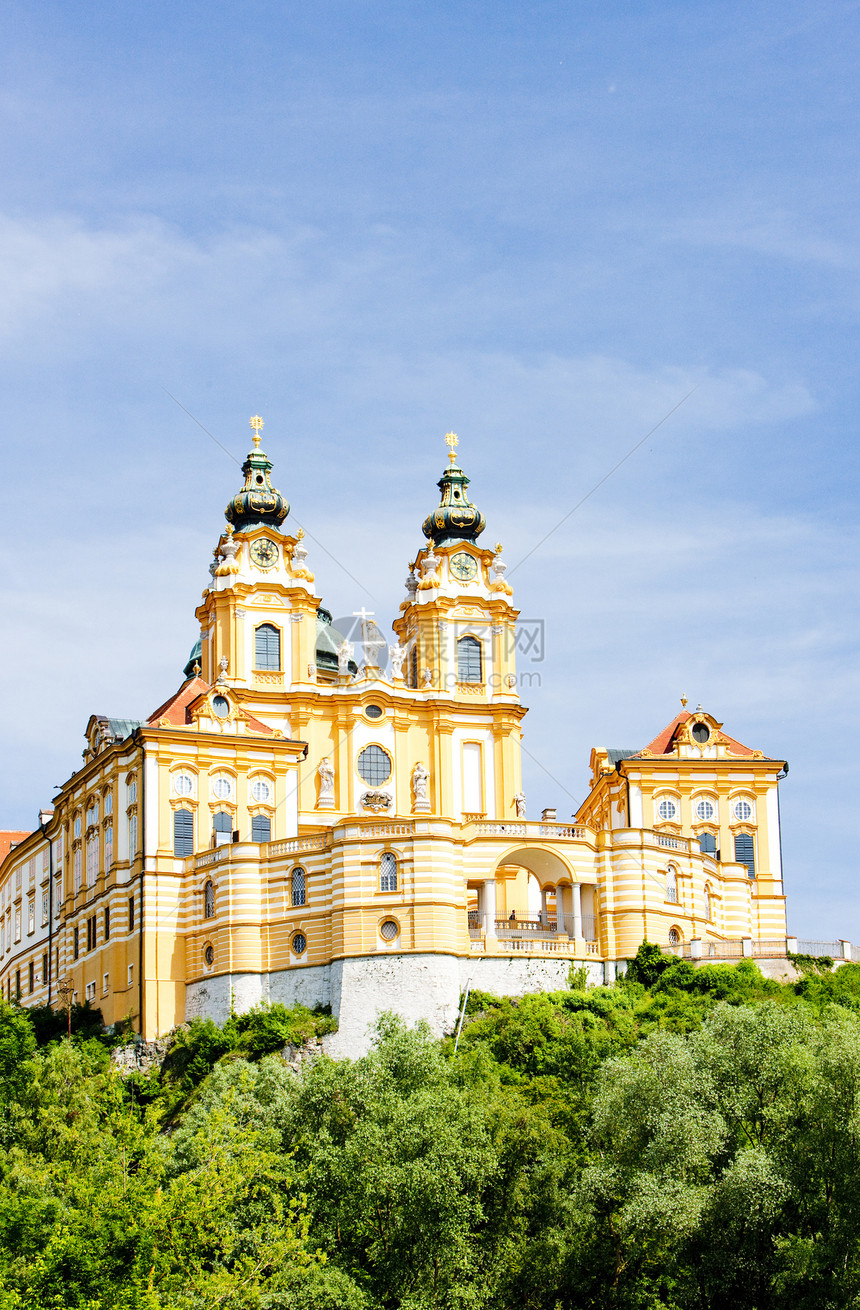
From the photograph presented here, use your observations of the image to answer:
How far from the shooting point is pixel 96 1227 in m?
54.1

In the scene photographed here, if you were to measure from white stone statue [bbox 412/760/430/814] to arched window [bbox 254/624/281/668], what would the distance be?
8.54 meters

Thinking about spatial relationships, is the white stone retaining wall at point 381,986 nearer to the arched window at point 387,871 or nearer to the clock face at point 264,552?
the arched window at point 387,871

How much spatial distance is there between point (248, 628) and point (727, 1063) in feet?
147

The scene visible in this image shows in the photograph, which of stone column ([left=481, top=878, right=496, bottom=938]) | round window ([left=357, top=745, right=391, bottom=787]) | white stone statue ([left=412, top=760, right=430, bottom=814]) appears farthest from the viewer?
round window ([left=357, top=745, right=391, bottom=787])

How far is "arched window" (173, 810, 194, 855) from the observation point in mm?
88875

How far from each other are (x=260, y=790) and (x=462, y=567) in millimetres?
20963

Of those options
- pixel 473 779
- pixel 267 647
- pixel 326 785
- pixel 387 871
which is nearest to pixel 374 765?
pixel 326 785

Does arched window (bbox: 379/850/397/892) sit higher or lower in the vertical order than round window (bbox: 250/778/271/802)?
lower

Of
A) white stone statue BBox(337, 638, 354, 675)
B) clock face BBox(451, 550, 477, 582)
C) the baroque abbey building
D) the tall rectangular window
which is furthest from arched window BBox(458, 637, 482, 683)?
white stone statue BBox(337, 638, 354, 675)

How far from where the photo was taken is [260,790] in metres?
92.2

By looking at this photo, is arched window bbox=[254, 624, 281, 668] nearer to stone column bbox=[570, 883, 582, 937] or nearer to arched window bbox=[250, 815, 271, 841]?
arched window bbox=[250, 815, 271, 841]

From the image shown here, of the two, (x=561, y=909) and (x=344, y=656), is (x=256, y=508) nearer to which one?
(x=344, y=656)

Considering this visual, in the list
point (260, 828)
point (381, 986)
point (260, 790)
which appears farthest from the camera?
point (260, 790)

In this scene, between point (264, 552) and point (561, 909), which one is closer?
point (561, 909)
